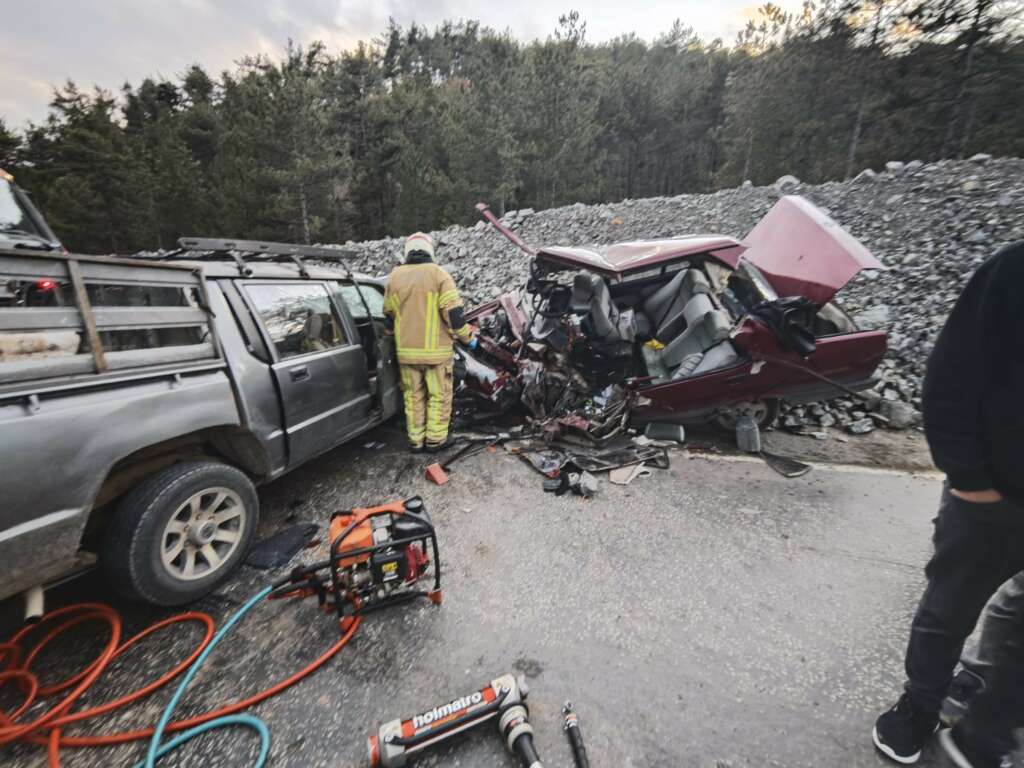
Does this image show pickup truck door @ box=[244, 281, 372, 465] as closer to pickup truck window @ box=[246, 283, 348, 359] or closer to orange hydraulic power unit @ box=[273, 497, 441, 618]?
pickup truck window @ box=[246, 283, 348, 359]

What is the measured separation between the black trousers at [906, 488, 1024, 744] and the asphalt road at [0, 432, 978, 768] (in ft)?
1.19

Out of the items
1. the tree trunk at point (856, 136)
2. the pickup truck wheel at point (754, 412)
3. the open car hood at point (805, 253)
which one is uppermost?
the tree trunk at point (856, 136)

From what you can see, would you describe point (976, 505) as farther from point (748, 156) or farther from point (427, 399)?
point (748, 156)

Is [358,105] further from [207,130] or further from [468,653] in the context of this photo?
[468,653]

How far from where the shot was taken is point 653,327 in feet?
16.0

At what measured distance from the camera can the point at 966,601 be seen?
1.36 m

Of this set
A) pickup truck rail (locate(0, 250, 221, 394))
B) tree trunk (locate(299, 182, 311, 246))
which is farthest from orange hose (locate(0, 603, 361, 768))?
tree trunk (locate(299, 182, 311, 246))

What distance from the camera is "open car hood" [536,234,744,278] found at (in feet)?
13.6

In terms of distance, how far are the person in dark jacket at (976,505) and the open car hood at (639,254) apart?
116 inches

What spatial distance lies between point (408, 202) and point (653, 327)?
2168 cm

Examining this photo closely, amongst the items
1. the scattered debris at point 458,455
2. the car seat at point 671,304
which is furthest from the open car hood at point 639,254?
the scattered debris at point 458,455

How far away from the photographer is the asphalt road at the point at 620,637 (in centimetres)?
161

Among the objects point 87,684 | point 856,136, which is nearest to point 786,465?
point 87,684

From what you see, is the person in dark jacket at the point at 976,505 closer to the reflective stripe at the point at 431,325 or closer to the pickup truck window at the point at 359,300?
the reflective stripe at the point at 431,325
